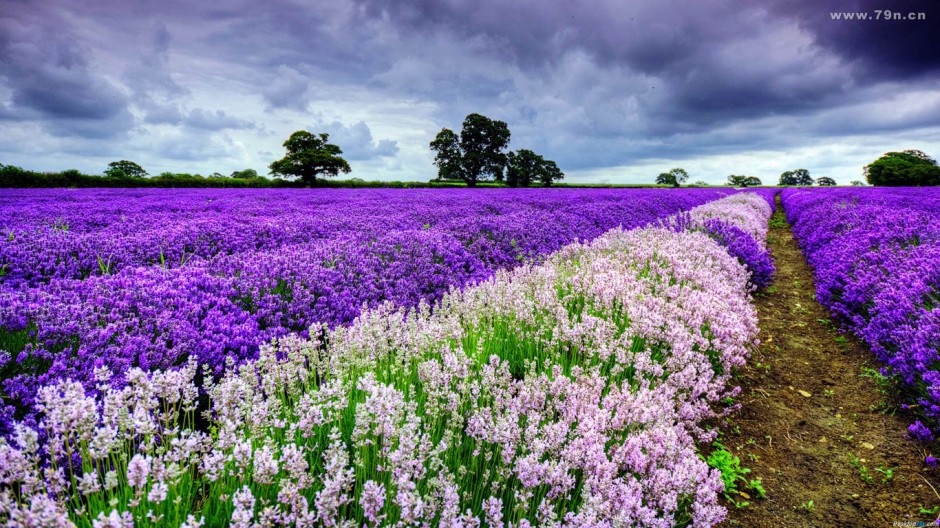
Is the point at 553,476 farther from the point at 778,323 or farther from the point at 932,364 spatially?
the point at 778,323

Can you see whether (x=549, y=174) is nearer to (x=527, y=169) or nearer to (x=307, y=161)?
(x=527, y=169)

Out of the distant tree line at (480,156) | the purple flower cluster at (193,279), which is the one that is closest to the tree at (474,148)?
the distant tree line at (480,156)

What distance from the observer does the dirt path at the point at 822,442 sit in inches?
117

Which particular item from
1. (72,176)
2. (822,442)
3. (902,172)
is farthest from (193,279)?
(902,172)

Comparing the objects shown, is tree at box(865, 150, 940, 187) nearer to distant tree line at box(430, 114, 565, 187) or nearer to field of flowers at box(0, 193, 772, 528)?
distant tree line at box(430, 114, 565, 187)

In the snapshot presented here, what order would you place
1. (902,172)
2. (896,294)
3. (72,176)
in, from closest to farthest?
(896,294), (72,176), (902,172)

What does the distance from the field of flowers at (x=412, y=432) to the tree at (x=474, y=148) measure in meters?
49.2

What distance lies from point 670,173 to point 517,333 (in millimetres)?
89572

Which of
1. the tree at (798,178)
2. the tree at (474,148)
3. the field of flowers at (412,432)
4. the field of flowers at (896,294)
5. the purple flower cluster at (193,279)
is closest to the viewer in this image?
the field of flowers at (412,432)

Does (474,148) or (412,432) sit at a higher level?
(474,148)

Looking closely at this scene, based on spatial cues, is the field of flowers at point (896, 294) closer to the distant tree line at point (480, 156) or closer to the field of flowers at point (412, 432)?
the field of flowers at point (412, 432)

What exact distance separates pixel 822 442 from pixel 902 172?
227ft

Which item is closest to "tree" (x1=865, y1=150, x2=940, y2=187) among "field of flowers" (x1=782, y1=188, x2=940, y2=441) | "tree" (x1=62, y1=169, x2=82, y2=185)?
"field of flowers" (x1=782, y1=188, x2=940, y2=441)

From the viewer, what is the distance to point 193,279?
13.6 feet
